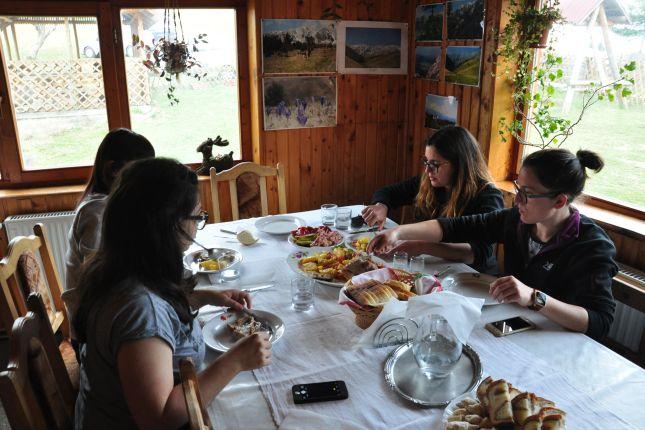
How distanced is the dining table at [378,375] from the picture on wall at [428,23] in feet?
7.49

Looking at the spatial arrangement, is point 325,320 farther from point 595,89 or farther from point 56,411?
point 595,89

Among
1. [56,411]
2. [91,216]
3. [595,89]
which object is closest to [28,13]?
[91,216]

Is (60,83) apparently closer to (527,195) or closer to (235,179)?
(235,179)

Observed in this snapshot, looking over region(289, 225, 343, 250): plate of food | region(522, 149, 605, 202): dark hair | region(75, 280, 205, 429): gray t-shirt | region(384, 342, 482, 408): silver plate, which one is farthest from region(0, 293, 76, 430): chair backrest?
region(522, 149, 605, 202): dark hair

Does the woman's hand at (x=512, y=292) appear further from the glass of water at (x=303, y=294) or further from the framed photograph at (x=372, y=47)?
the framed photograph at (x=372, y=47)

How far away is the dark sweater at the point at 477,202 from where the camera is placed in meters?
1.99

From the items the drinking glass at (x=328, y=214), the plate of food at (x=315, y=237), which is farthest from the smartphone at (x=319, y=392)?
the drinking glass at (x=328, y=214)

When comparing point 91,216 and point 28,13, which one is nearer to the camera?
point 91,216

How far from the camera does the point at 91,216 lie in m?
1.60

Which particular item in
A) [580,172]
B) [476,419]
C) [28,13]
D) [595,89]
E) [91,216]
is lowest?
[476,419]

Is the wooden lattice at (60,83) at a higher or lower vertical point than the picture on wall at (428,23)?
lower

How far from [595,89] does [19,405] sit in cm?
267

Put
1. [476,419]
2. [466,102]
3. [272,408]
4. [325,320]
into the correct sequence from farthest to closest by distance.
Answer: [466,102] < [325,320] < [272,408] < [476,419]

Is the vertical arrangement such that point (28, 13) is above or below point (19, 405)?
above
